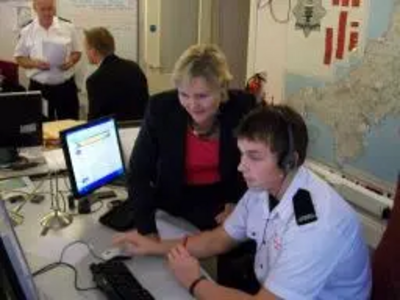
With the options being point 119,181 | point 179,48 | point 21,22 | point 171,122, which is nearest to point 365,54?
point 171,122

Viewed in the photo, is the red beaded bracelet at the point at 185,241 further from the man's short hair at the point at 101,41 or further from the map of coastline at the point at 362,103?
the man's short hair at the point at 101,41

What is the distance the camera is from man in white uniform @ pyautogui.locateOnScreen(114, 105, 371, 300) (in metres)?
1.33

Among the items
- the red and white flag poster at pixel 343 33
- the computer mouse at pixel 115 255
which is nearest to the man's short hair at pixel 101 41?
the red and white flag poster at pixel 343 33

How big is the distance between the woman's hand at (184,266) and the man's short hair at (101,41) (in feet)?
7.86

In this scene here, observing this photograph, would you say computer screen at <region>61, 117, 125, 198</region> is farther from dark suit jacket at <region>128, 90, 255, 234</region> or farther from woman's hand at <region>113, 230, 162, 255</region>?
woman's hand at <region>113, 230, 162, 255</region>

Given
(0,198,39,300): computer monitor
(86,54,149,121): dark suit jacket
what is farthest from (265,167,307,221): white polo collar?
(86,54,149,121): dark suit jacket

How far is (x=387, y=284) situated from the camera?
156 centimetres

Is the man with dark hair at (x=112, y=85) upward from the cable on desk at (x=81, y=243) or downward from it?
upward

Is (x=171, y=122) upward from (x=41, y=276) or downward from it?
upward

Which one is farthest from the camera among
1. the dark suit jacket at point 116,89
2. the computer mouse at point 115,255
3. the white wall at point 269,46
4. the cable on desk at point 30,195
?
the dark suit jacket at point 116,89

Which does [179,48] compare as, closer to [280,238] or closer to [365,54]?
[365,54]

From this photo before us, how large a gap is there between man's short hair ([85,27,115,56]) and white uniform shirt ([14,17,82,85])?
102 centimetres

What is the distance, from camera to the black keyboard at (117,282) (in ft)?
5.08

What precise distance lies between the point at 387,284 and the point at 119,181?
138 cm
